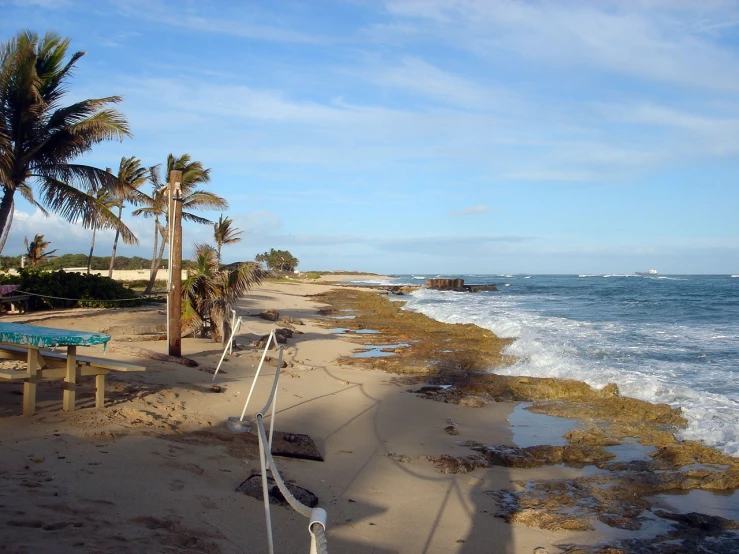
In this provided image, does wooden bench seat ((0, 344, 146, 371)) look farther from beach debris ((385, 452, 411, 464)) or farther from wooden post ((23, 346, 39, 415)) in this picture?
beach debris ((385, 452, 411, 464))

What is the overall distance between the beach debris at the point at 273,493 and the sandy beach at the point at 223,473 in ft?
0.27

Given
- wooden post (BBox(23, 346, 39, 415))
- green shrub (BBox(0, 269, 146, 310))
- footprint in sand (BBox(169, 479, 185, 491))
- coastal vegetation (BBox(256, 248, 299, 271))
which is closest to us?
footprint in sand (BBox(169, 479, 185, 491))

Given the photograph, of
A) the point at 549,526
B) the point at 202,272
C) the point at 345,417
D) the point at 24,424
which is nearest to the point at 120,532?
the point at 24,424

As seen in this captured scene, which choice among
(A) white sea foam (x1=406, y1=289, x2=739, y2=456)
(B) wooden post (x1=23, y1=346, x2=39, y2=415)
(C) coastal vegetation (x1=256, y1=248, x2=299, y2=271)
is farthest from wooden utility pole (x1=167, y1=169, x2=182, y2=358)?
(C) coastal vegetation (x1=256, y1=248, x2=299, y2=271)

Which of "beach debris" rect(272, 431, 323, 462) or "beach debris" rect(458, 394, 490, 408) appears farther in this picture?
"beach debris" rect(458, 394, 490, 408)

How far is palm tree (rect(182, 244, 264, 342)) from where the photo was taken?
46.2 ft

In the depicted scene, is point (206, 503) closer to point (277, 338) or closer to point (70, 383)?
point (70, 383)

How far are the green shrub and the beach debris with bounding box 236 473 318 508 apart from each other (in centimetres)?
1422

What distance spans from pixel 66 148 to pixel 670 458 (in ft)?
47.7

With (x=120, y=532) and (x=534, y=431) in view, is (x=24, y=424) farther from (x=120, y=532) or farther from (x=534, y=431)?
(x=534, y=431)

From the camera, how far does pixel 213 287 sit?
14188mm

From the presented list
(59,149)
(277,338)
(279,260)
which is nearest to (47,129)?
(59,149)

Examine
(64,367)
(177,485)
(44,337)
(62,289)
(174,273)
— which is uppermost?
(174,273)

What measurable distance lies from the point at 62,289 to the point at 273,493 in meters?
16.5
